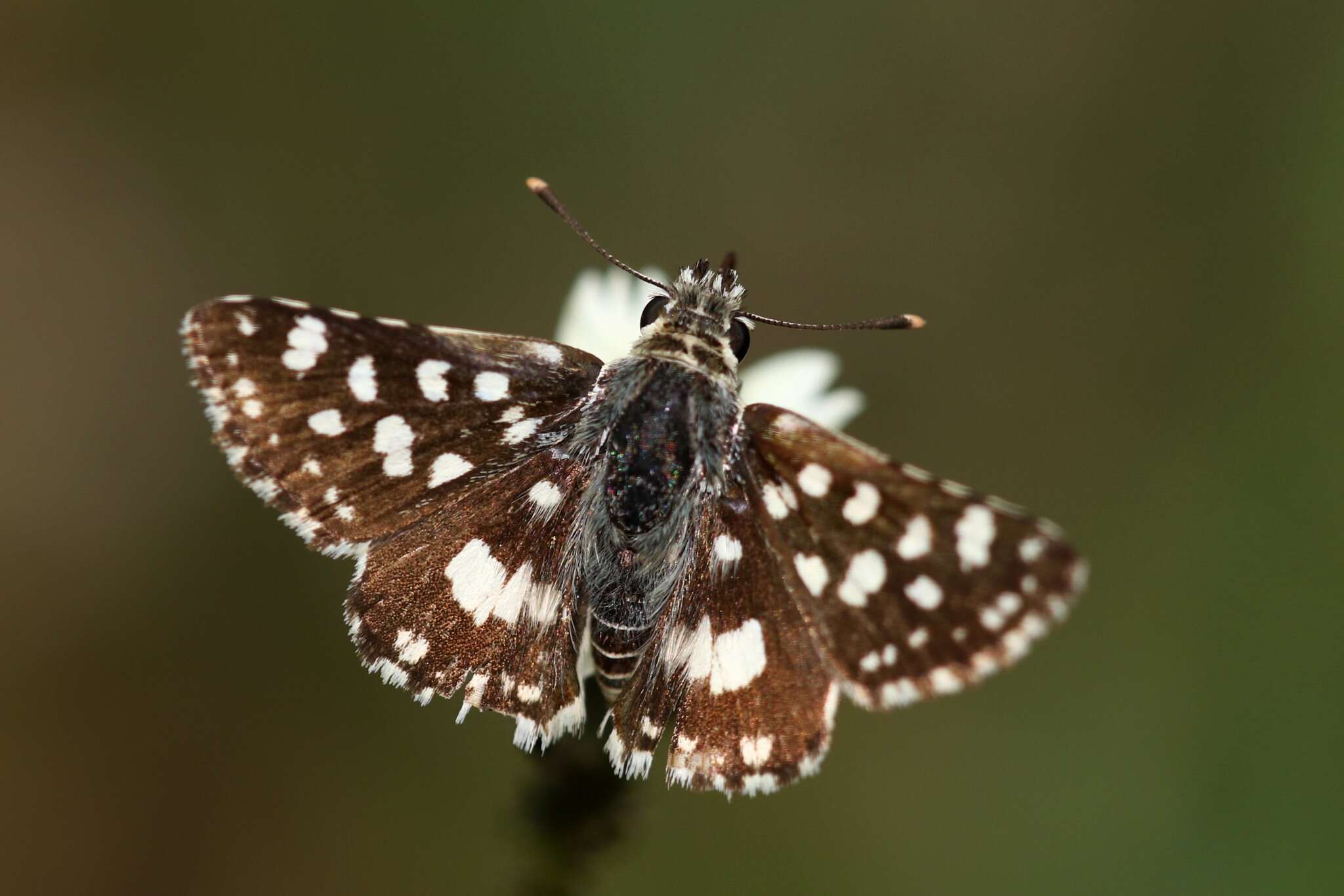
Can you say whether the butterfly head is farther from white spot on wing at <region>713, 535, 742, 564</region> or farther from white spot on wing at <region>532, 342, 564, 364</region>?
white spot on wing at <region>713, 535, 742, 564</region>

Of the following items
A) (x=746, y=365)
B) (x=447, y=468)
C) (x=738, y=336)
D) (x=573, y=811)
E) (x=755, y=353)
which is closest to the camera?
(x=447, y=468)

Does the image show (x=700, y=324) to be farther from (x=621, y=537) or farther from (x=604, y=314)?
(x=604, y=314)

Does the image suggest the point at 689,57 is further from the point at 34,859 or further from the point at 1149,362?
the point at 34,859

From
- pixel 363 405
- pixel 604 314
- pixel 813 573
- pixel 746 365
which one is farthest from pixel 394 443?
pixel 746 365

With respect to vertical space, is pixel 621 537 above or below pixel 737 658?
above

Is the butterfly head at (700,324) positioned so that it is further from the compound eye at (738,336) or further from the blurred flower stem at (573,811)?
the blurred flower stem at (573,811)

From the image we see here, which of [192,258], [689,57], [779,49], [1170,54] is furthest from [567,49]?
[1170,54]

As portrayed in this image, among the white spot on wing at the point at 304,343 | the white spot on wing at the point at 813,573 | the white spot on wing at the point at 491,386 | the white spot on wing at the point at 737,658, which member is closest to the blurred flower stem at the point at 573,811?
the white spot on wing at the point at 737,658

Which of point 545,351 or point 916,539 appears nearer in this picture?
point 916,539
